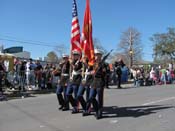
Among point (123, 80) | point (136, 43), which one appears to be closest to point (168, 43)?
point (136, 43)

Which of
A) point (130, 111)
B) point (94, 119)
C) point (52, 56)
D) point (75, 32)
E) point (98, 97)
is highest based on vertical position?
point (52, 56)

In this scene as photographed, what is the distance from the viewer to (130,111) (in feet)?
40.3

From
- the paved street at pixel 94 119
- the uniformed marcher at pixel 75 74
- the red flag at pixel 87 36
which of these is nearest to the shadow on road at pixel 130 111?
the paved street at pixel 94 119

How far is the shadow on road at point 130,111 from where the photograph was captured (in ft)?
37.9

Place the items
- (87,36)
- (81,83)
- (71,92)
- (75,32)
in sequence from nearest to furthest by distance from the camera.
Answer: (81,83), (71,92), (87,36), (75,32)

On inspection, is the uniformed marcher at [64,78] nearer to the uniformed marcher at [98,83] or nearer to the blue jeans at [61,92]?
the blue jeans at [61,92]

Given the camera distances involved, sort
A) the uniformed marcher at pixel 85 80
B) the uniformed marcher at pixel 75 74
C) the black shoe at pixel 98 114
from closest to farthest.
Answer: the black shoe at pixel 98 114 < the uniformed marcher at pixel 85 80 < the uniformed marcher at pixel 75 74

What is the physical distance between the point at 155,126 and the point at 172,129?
521 mm

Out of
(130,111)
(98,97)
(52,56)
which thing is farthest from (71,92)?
(52,56)

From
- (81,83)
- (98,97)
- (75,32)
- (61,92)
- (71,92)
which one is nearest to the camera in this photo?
(98,97)

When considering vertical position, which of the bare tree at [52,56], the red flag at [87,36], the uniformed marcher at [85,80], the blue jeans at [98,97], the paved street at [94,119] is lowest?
the paved street at [94,119]

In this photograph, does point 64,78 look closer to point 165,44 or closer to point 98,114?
point 98,114

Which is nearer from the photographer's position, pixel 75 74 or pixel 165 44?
pixel 75 74

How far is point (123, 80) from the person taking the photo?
30.4m
